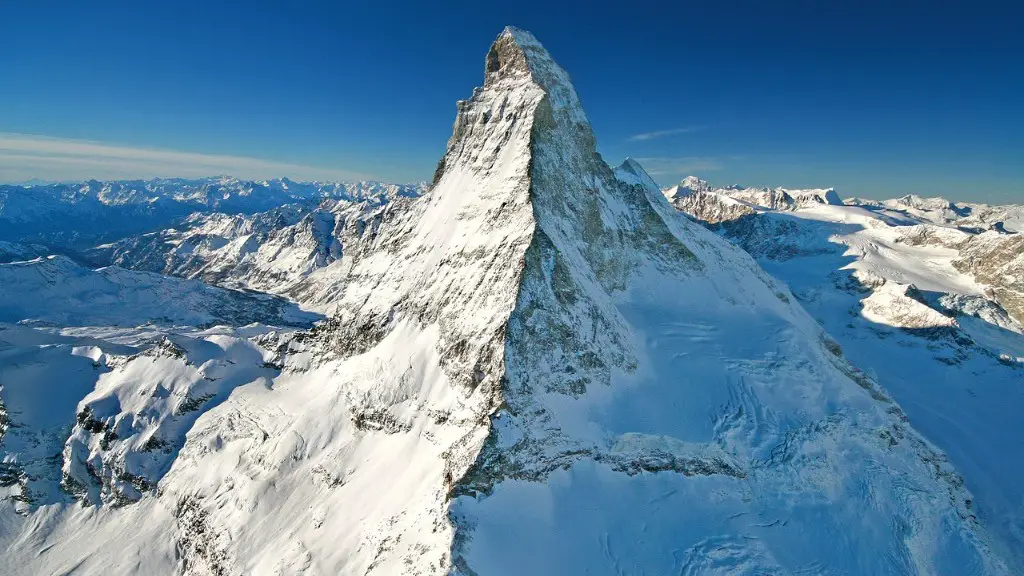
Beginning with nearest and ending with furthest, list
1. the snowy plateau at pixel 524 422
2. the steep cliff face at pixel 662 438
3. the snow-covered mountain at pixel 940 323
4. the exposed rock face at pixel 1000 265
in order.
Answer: the steep cliff face at pixel 662 438 → the snowy plateau at pixel 524 422 → the snow-covered mountain at pixel 940 323 → the exposed rock face at pixel 1000 265

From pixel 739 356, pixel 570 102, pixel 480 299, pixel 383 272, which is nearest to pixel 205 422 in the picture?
pixel 383 272

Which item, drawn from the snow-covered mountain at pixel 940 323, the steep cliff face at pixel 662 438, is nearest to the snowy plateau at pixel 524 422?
the steep cliff face at pixel 662 438

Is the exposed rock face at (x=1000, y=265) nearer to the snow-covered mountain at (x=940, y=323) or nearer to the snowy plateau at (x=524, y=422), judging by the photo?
the snow-covered mountain at (x=940, y=323)

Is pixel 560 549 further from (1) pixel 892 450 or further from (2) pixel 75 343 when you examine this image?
(2) pixel 75 343

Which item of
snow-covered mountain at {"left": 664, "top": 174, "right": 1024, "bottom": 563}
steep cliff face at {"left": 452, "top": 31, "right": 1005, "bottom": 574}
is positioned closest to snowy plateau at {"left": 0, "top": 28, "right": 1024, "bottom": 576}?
steep cliff face at {"left": 452, "top": 31, "right": 1005, "bottom": 574}

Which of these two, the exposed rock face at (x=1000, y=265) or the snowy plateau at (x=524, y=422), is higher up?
the exposed rock face at (x=1000, y=265)
